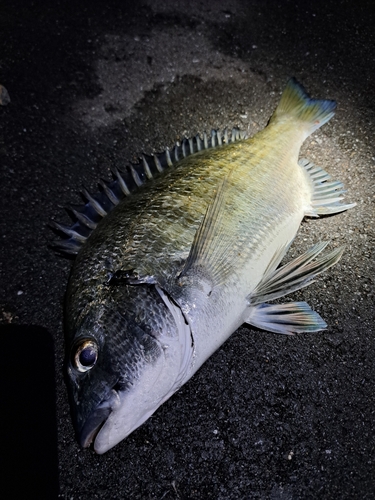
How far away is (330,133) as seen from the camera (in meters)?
3.36

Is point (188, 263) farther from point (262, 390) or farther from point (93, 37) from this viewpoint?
point (93, 37)

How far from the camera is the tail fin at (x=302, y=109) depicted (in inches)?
119

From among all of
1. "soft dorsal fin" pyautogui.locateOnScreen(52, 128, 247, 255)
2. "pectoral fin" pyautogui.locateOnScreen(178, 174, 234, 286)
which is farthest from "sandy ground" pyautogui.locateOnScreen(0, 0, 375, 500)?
"pectoral fin" pyautogui.locateOnScreen(178, 174, 234, 286)

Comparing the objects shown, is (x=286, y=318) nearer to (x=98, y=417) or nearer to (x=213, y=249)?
(x=213, y=249)

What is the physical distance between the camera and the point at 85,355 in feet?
5.98

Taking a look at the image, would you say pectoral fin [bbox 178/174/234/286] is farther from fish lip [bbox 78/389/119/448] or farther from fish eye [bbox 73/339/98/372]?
fish lip [bbox 78/389/119/448]

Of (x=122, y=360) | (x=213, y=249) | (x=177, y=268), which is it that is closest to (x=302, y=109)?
(x=213, y=249)

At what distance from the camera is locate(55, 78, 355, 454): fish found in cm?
182

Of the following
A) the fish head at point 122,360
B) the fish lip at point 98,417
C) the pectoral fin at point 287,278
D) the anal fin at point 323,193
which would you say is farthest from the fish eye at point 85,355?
the anal fin at point 323,193

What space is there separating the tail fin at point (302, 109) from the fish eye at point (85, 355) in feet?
6.49

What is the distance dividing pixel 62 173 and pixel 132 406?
1862 mm

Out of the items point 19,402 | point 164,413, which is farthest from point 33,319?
point 164,413

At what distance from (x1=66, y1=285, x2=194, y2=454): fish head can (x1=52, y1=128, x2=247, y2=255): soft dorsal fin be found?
57 cm

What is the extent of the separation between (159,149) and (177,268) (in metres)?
1.46
